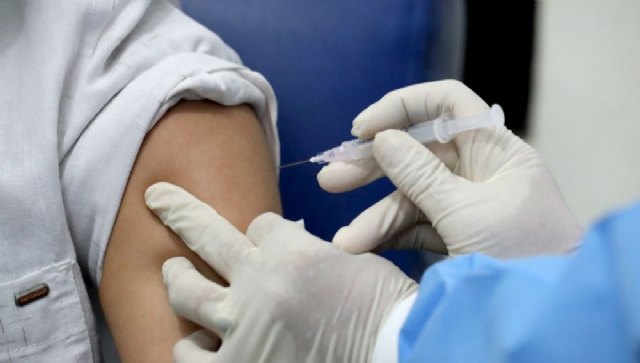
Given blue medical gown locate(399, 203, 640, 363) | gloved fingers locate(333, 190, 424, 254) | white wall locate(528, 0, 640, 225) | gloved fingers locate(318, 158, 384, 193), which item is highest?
blue medical gown locate(399, 203, 640, 363)

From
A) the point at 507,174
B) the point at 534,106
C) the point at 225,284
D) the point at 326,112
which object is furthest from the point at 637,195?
the point at 225,284

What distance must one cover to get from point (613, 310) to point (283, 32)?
2.92 feet

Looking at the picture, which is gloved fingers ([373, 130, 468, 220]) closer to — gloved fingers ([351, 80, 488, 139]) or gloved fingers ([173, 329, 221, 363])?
gloved fingers ([351, 80, 488, 139])

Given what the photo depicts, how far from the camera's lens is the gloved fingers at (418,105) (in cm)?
85

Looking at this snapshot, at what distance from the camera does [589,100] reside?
6.51ft

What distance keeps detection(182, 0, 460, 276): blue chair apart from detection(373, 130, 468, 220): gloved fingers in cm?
40

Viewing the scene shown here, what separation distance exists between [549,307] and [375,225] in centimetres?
37

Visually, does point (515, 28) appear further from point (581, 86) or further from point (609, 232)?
point (609, 232)

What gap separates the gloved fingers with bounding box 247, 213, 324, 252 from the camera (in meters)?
0.81

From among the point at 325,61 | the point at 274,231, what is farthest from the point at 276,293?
the point at 325,61

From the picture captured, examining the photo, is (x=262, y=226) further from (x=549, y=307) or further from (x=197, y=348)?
A: (x=549, y=307)

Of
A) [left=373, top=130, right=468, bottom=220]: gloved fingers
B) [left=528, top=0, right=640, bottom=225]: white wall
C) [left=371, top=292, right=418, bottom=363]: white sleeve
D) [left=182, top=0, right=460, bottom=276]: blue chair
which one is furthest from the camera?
[left=528, top=0, right=640, bottom=225]: white wall

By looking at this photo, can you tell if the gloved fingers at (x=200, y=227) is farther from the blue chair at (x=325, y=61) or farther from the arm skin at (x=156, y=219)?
the blue chair at (x=325, y=61)

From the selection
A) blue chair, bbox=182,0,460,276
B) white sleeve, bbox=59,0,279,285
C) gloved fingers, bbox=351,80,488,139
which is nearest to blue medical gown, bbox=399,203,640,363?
gloved fingers, bbox=351,80,488,139
